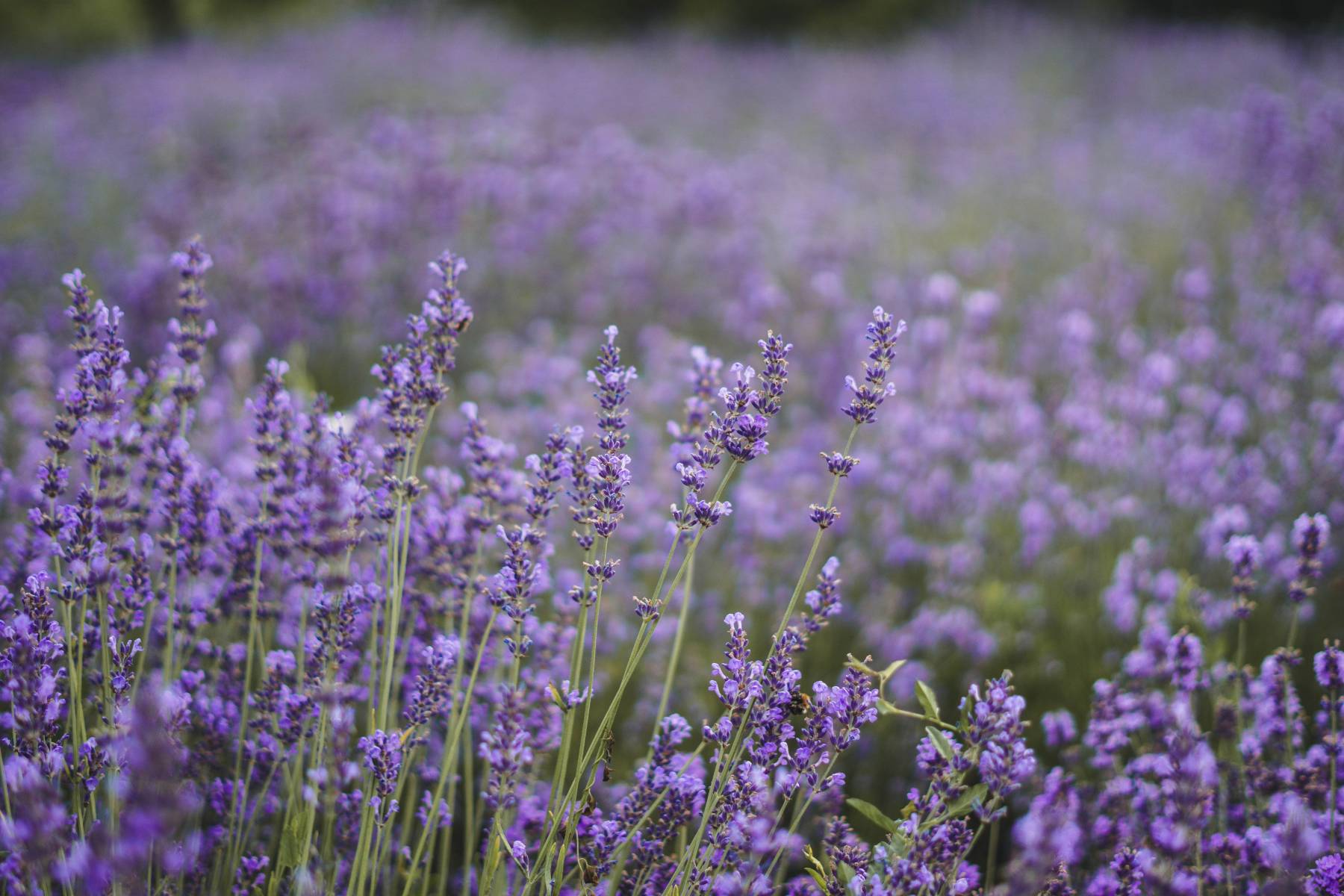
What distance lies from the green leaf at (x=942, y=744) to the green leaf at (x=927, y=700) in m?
0.02

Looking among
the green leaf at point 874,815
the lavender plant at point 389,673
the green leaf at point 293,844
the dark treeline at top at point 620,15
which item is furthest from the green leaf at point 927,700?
the dark treeline at top at point 620,15

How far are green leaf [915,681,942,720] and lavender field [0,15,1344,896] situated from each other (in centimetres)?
1

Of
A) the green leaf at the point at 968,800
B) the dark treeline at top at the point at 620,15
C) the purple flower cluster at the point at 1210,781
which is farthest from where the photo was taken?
the dark treeline at top at the point at 620,15

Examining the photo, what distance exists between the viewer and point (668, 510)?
3.20 meters

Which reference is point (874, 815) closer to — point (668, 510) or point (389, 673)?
point (389, 673)

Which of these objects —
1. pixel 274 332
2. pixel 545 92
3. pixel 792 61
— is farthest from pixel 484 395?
pixel 792 61

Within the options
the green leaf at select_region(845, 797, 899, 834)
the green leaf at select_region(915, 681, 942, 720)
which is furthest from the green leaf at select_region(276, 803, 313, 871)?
the green leaf at select_region(915, 681, 942, 720)

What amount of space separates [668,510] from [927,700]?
189 centimetres

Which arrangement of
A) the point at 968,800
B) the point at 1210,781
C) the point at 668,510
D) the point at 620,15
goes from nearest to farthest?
the point at 968,800 < the point at 1210,781 < the point at 668,510 < the point at 620,15

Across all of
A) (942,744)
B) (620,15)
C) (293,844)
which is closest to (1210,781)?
(942,744)

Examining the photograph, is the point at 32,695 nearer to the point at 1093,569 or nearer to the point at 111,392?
the point at 111,392

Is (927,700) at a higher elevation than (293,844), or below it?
higher

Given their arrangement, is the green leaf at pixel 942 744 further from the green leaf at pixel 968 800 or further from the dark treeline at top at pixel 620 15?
the dark treeline at top at pixel 620 15

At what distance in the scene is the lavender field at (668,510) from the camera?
132cm
